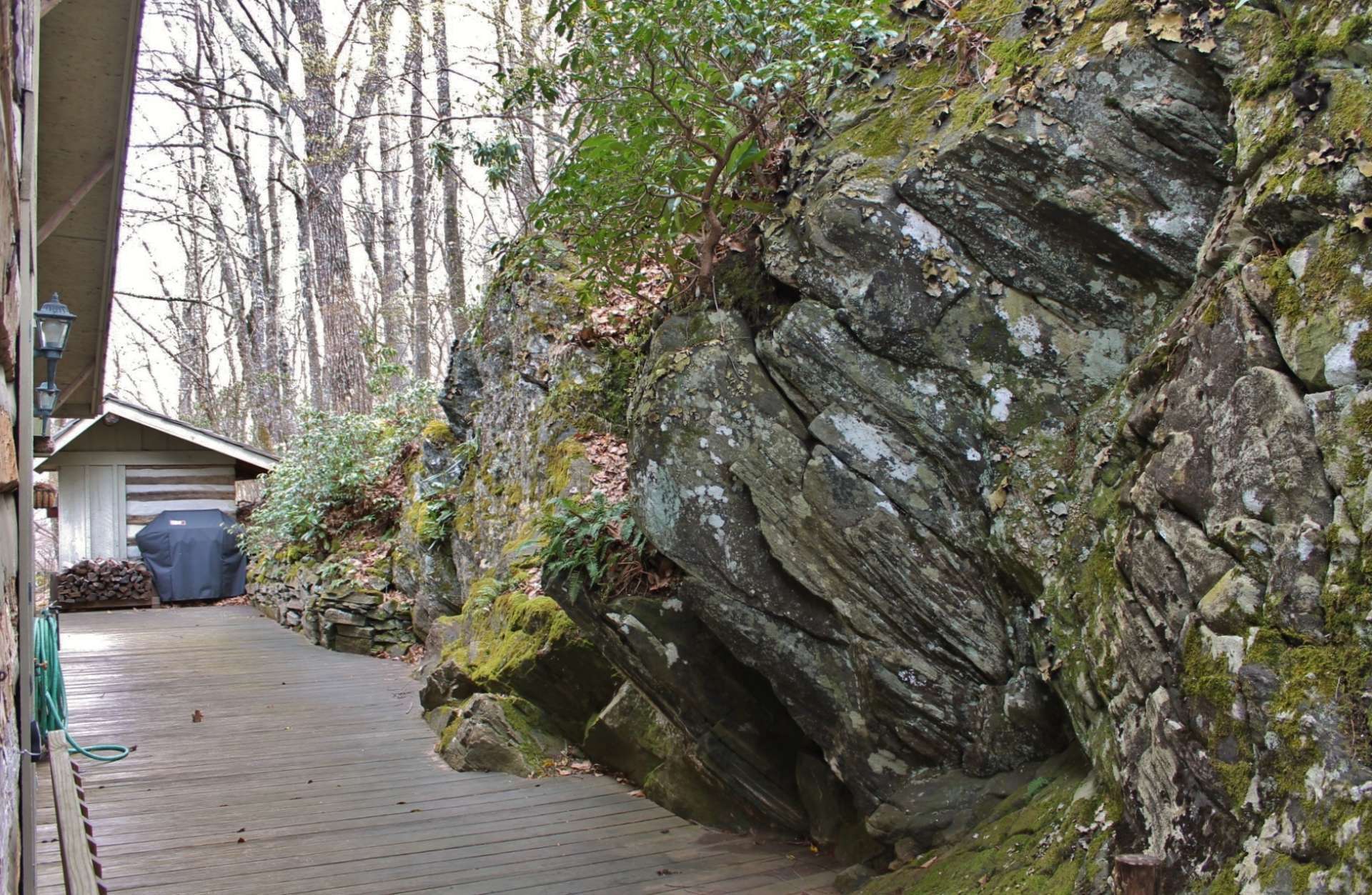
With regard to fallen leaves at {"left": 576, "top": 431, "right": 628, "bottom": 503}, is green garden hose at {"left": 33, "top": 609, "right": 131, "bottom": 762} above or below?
below

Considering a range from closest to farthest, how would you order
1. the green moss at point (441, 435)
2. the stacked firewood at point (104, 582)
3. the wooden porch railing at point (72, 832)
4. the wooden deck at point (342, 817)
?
1. the wooden porch railing at point (72, 832)
2. the wooden deck at point (342, 817)
3. the green moss at point (441, 435)
4. the stacked firewood at point (104, 582)

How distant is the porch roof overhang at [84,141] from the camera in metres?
5.09

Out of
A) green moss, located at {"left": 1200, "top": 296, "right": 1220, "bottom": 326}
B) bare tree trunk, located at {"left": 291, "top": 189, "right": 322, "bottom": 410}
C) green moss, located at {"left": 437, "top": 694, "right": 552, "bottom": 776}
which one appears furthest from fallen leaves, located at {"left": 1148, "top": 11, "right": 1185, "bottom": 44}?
bare tree trunk, located at {"left": 291, "top": 189, "right": 322, "bottom": 410}

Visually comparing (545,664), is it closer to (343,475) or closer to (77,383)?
(77,383)

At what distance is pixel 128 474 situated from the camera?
19.8m

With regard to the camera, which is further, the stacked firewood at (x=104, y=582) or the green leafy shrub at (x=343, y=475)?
the stacked firewood at (x=104, y=582)

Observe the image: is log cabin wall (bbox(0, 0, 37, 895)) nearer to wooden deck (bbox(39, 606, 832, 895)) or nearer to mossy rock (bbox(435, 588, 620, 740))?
wooden deck (bbox(39, 606, 832, 895))

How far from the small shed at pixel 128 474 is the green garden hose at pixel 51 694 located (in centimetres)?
1222

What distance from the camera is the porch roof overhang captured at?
5.09m

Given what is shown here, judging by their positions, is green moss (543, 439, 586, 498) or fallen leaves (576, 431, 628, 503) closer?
fallen leaves (576, 431, 628, 503)

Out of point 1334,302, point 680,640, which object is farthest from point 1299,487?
point 680,640

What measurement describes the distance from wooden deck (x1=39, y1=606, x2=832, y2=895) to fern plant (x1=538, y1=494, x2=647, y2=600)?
5.17 ft

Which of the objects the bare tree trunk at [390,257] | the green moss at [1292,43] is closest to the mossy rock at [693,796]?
the green moss at [1292,43]

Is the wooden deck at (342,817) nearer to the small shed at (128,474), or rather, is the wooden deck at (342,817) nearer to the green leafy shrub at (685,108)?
the green leafy shrub at (685,108)
